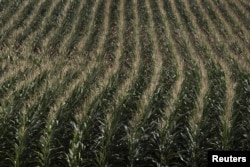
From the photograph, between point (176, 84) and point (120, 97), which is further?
point (176, 84)

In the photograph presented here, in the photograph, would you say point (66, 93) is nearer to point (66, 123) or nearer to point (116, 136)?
point (66, 123)

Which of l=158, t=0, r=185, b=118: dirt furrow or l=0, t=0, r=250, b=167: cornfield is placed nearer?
l=0, t=0, r=250, b=167: cornfield

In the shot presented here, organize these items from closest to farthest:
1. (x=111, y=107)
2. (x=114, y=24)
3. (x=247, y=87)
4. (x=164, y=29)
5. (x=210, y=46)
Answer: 1. (x=111, y=107)
2. (x=247, y=87)
3. (x=210, y=46)
4. (x=164, y=29)
5. (x=114, y=24)

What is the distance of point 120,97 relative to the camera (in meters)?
8.51

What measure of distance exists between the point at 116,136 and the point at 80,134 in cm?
104

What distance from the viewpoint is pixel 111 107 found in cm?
848

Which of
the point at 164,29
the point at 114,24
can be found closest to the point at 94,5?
the point at 114,24

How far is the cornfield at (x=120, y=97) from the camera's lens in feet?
23.1

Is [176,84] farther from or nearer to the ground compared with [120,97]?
farther from the ground

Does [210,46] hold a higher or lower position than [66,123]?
higher

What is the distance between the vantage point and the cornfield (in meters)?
7.04

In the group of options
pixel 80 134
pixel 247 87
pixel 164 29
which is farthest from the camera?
pixel 164 29

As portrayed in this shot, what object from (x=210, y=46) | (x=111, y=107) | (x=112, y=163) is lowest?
(x=112, y=163)

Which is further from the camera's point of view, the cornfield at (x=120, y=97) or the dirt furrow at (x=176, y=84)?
the dirt furrow at (x=176, y=84)
